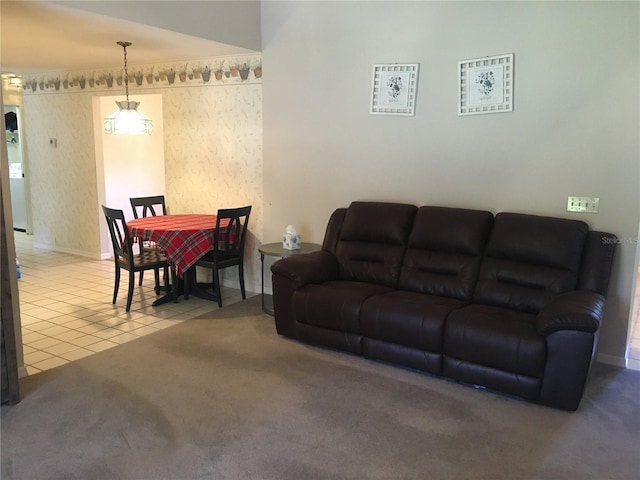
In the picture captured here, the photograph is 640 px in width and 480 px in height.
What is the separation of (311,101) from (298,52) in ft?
1.47

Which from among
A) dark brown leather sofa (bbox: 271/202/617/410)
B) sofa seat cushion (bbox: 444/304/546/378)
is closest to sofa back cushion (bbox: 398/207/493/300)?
dark brown leather sofa (bbox: 271/202/617/410)

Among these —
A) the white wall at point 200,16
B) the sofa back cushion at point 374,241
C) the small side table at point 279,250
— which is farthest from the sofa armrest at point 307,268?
the white wall at point 200,16

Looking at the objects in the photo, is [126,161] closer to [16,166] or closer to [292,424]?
[16,166]

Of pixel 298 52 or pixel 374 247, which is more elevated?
pixel 298 52

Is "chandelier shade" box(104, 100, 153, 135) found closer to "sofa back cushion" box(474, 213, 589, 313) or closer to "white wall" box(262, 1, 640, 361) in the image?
"white wall" box(262, 1, 640, 361)

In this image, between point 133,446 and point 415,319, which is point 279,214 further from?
point 133,446

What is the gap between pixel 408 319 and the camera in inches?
125

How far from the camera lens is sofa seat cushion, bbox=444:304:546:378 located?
2.80 meters

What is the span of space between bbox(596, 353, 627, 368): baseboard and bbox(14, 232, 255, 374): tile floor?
304cm

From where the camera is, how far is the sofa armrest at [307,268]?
3.70 meters

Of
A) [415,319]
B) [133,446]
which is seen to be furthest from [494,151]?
[133,446]

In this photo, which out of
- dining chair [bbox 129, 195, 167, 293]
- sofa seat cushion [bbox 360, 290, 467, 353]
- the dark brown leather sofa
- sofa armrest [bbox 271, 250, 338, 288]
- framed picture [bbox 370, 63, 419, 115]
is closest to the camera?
the dark brown leather sofa

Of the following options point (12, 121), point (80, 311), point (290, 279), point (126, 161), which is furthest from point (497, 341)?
point (12, 121)

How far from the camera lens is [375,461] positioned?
234 cm
